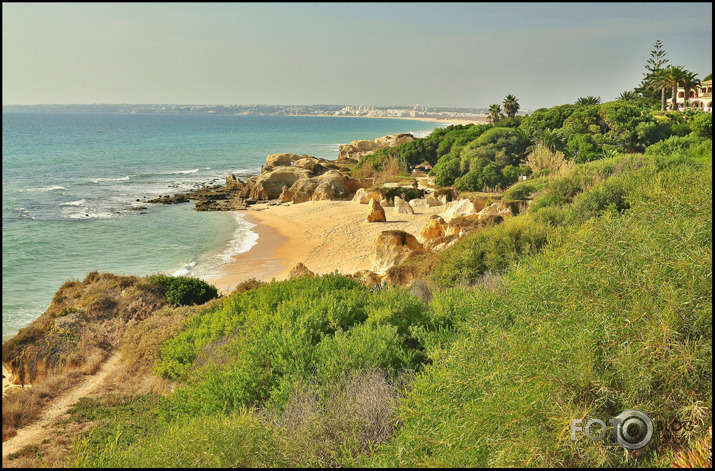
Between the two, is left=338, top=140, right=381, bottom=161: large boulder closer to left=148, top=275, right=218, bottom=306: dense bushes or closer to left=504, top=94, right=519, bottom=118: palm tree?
left=504, top=94, right=519, bottom=118: palm tree

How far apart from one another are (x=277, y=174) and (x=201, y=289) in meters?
26.8

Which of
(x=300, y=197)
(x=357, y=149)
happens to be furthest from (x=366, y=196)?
(x=357, y=149)

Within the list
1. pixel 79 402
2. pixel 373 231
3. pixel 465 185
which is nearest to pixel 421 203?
pixel 465 185

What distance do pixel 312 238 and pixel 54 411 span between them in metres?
A: 17.6

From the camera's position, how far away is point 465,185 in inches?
1246

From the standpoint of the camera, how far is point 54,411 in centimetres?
905

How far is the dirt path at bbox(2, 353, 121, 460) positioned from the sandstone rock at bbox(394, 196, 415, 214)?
64.2 ft

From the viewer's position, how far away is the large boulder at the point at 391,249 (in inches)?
690

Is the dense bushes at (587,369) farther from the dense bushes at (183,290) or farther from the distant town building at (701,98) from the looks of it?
the distant town building at (701,98)

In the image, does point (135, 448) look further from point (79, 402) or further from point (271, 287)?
point (271, 287)

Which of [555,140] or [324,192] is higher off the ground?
[555,140]

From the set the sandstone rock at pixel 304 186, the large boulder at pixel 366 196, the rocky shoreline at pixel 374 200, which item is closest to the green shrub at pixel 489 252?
the rocky shoreline at pixel 374 200

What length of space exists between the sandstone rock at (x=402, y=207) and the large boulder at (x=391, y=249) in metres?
10.8

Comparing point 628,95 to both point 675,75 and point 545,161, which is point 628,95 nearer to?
point 675,75
